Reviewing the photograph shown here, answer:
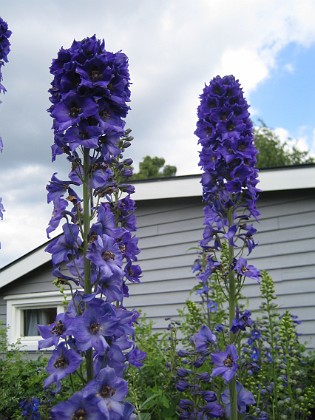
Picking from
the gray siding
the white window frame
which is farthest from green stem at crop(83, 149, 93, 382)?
the gray siding

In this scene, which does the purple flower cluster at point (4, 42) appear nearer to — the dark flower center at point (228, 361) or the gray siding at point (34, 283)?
the dark flower center at point (228, 361)

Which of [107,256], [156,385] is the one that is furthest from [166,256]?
[107,256]

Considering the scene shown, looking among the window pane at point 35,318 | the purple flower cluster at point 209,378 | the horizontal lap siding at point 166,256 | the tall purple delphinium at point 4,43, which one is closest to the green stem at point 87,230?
the purple flower cluster at point 209,378

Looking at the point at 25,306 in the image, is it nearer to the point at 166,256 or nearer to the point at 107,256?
the point at 166,256

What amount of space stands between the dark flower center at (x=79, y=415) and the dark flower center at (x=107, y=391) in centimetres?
10

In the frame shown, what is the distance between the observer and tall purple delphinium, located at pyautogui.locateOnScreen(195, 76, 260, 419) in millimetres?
3666

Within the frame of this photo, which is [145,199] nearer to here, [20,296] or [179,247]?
[179,247]

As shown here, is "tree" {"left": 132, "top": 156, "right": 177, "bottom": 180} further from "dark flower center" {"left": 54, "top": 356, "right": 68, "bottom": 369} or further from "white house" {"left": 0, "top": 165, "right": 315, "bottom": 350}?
"dark flower center" {"left": 54, "top": 356, "right": 68, "bottom": 369}

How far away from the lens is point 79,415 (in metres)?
2.04

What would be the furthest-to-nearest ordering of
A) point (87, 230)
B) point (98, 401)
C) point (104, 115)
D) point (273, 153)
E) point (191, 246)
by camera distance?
point (273, 153) → point (191, 246) → point (104, 115) → point (87, 230) → point (98, 401)

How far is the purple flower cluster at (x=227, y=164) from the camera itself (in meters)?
3.79

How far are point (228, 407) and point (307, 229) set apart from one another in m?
4.82

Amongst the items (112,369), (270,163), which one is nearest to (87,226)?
(112,369)

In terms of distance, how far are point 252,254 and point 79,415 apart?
648 centimetres
